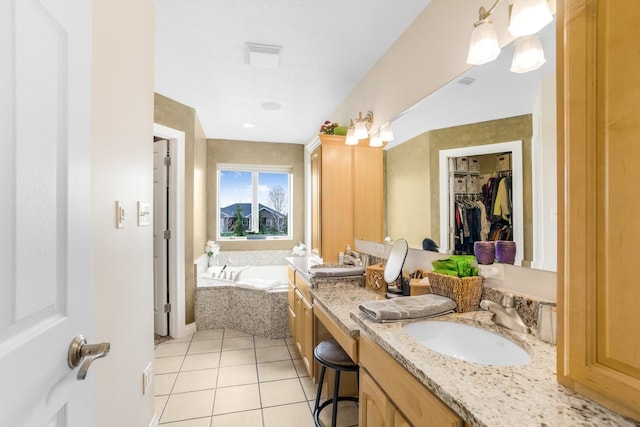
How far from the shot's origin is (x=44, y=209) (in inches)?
A: 25.1

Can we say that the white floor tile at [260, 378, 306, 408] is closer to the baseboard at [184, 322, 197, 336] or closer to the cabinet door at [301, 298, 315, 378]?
the cabinet door at [301, 298, 315, 378]

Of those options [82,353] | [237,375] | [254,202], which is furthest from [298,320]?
[254,202]

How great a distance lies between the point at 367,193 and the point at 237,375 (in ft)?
6.10

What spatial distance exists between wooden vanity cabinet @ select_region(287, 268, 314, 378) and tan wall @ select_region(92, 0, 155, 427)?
105 centimetres

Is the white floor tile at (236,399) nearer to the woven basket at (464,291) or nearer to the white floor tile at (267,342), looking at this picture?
the white floor tile at (267,342)

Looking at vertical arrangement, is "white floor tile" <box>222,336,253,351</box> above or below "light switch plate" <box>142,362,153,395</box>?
below

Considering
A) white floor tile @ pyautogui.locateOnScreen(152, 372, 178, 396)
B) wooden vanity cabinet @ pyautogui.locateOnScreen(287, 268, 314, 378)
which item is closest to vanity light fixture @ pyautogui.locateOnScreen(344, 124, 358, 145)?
wooden vanity cabinet @ pyautogui.locateOnScreen(287, 268, 314, 378)

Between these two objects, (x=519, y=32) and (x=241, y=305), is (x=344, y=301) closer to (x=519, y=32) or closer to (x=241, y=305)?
(x=519, y=32)

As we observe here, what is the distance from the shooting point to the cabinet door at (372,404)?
105 cm

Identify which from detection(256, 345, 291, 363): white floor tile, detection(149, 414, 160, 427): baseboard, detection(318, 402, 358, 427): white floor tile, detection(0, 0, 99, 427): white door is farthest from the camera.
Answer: detection(256, 345, 291, 363): white floor tile

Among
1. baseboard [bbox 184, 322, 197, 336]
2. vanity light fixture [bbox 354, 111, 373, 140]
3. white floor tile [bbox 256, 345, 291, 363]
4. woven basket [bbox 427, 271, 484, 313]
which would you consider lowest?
white floor tile [bbox 256, 345, 291, 363]

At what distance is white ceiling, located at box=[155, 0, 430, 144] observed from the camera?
179 centimetres

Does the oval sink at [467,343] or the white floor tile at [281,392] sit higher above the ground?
the oval sink at [467,343]

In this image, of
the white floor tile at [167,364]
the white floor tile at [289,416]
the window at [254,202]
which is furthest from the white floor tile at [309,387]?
the window at [254,202]
